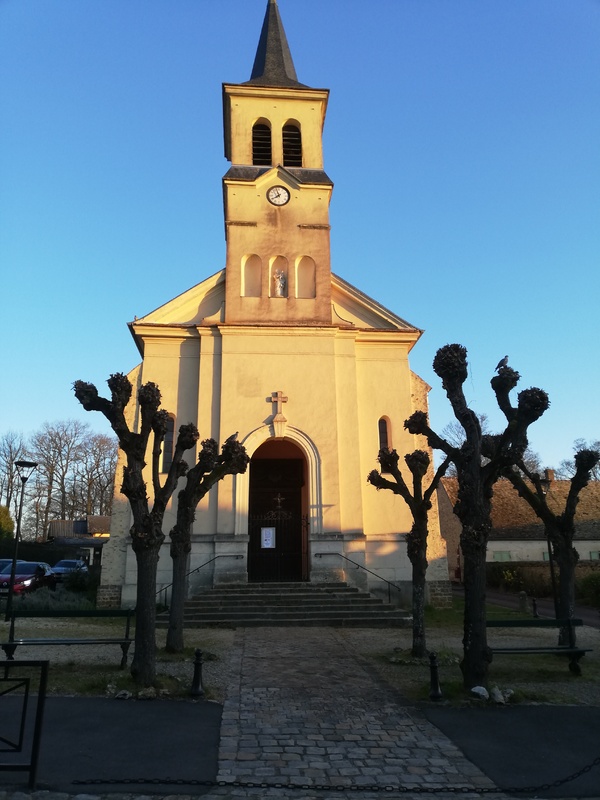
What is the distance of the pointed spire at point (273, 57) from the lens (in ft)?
79.3

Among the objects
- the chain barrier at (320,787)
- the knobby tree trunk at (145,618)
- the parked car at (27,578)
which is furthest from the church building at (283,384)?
the chain barrier at (320,787)

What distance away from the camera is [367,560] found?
18938mm

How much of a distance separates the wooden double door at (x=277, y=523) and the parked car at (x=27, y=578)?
34.8 feet

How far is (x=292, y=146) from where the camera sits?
23.6 meters

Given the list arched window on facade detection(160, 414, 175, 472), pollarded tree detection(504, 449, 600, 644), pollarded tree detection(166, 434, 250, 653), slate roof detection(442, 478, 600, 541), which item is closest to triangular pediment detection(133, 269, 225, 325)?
arched window on facade detection(160, 414, 175, 472)

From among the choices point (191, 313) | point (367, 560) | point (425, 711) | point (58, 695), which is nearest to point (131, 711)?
point (58, 695)

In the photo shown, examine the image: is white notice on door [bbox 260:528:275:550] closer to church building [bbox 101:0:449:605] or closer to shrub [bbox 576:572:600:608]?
church building [bbox 101:0:449:605]

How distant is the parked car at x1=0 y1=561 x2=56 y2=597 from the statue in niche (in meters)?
15.6

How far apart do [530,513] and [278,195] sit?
27843 millimetres

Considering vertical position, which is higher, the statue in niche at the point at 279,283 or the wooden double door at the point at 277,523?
the statue in niche at the point at 279,283

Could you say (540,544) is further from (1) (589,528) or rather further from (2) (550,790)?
(2) (550,790)

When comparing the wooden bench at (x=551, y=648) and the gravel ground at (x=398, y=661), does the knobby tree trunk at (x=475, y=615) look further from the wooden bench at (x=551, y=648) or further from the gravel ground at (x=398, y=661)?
the gravel ground at (x=398, y=661)

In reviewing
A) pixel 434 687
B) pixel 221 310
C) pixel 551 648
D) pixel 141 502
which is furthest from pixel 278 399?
pixel 434 687

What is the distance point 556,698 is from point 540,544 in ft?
96.6
